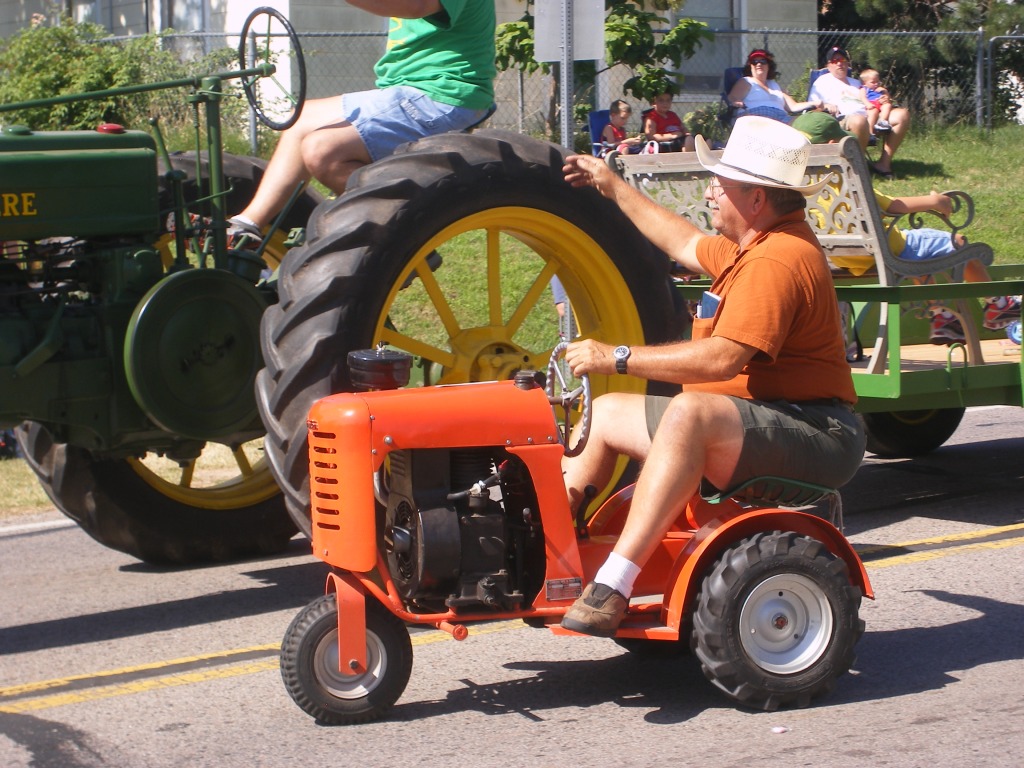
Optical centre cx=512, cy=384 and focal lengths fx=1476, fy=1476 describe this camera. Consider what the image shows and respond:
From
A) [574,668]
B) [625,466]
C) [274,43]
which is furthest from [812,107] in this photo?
[574,668]

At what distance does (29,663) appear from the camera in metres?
5.02

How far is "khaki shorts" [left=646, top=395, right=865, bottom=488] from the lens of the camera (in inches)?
169

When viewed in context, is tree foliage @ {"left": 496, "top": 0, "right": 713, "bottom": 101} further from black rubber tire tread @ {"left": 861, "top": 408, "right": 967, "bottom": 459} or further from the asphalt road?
the asphalt road

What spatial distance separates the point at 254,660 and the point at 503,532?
119cm

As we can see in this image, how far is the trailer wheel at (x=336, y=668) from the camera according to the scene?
412 cm

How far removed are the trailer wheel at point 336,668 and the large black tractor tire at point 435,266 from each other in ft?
2.24

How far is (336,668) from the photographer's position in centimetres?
416

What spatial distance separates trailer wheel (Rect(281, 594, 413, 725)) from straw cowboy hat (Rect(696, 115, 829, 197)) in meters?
1.68

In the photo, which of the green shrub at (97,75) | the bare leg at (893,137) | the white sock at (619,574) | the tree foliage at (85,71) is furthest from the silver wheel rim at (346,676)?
the tree foliage at (85,71)

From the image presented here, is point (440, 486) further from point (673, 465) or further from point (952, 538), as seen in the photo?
point (952, 538)

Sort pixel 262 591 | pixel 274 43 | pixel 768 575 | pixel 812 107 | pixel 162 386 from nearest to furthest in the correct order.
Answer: pixel 768 575
pixel 162 386
pixel 262 591
pixel 812 107
pixel 274 43

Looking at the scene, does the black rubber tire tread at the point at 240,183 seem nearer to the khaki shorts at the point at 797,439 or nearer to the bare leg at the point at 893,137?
the khaki shorts at the point at 797,439

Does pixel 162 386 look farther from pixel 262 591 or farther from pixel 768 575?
pixel 768 575

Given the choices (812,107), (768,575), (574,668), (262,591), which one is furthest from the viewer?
(812,107)
